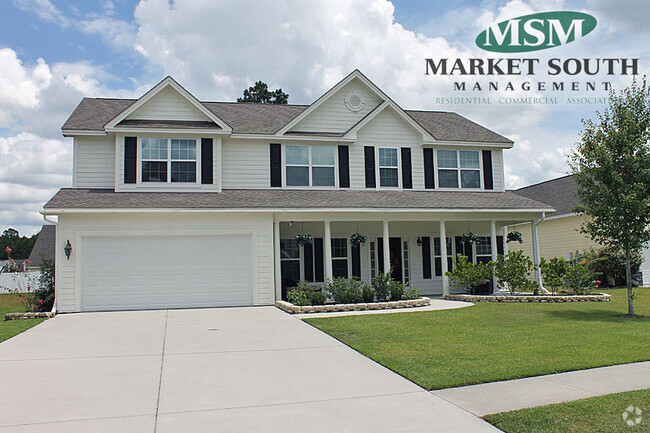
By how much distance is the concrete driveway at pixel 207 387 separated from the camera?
5074 mm

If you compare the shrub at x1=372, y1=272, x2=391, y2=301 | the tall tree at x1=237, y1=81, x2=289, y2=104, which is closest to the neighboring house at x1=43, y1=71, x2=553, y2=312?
the shrub at x1=372, y1=272, x2=391, y2=301

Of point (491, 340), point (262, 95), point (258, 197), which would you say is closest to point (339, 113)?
point (258, 197)

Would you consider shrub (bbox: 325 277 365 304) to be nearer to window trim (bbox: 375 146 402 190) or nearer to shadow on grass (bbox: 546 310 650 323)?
window trim (bbox: 375 146 402 190)

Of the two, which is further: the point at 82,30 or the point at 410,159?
the point at 410,159

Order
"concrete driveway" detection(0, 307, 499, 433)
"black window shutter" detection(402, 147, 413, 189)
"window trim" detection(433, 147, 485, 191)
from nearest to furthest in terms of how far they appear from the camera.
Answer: "concrete driveway" detection(0, 307, 499, 433), "black window shutter" detection(402, 147, 413, 189), "window trim" detection(433, 147, 485, 191)

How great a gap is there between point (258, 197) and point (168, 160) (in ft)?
10.2

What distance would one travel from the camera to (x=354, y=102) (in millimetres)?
19422

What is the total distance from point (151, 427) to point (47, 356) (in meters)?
4.42

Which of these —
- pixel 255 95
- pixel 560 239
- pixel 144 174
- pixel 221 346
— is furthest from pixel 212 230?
pixel 255 95

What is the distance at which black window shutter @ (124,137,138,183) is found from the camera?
53.9ft

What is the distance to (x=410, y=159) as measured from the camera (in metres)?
19.3

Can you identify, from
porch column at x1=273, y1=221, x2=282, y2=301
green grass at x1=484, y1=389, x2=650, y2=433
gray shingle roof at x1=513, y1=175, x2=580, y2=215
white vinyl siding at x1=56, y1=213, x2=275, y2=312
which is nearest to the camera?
green grass at x1=484, y1=389, x2=650, y2=433

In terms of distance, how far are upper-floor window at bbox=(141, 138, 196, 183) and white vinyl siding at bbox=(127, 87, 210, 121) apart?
914mm

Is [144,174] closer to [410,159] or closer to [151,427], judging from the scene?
[410,159]
